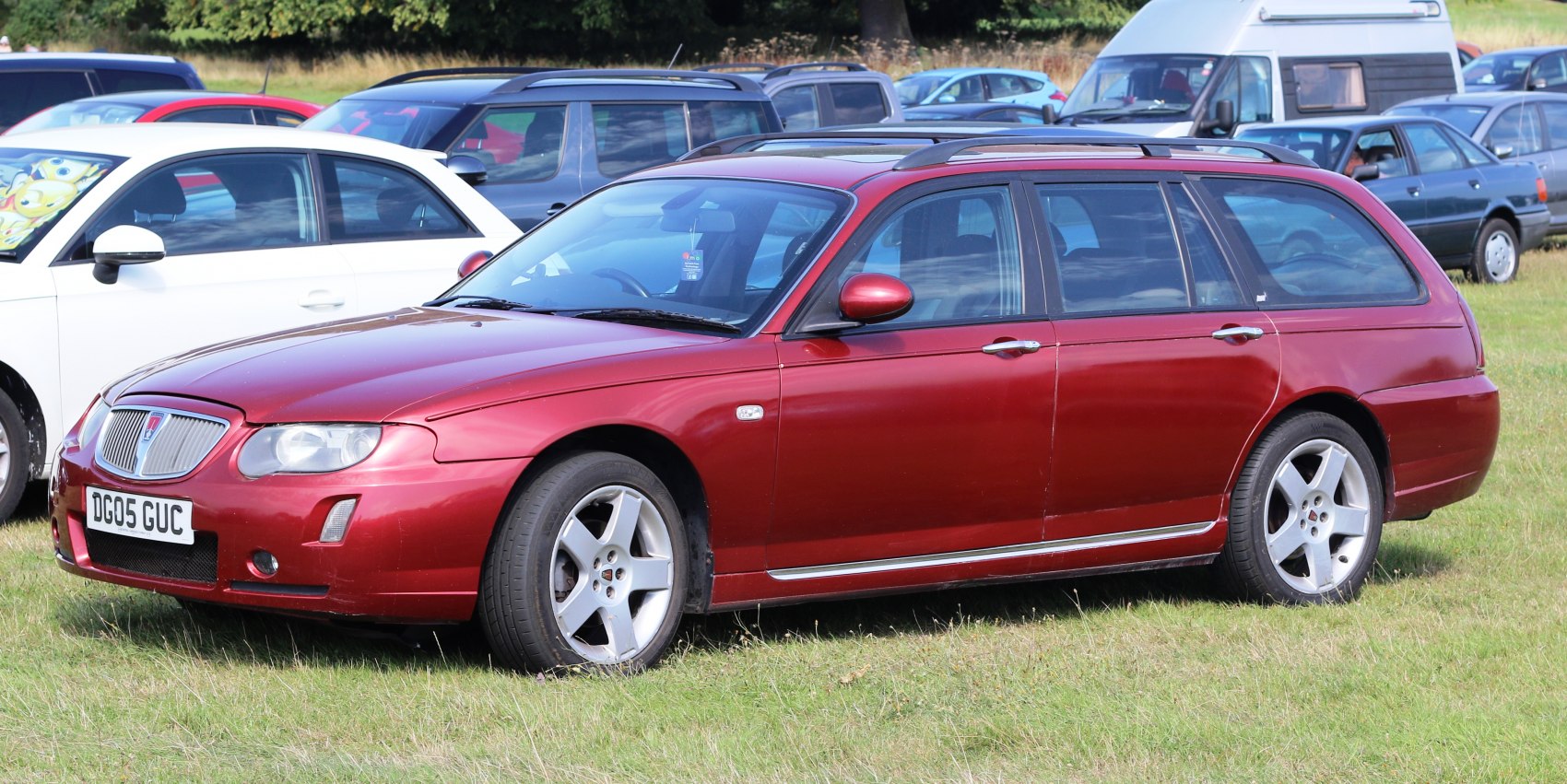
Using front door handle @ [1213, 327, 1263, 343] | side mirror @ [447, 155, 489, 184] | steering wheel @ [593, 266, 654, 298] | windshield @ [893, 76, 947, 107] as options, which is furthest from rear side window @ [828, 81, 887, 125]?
windshield @ [893, 76, 947, 107]

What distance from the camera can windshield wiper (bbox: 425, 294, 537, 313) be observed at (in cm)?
645

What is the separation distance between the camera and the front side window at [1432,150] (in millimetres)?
18155

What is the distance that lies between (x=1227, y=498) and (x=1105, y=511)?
55cm

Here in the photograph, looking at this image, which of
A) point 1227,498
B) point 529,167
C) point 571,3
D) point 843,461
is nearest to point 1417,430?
point 1227,498

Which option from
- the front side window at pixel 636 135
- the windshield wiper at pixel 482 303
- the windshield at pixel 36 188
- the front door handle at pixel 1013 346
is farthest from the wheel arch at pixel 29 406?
the front side window at pixel 636 135

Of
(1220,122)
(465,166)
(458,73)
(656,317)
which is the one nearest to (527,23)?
(1220,122)

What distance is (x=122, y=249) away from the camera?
7.62m

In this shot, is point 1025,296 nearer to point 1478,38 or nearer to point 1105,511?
point 1105,511

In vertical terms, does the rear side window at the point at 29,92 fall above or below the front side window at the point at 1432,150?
above

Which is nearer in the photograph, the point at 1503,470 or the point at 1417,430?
the point at 1417,430

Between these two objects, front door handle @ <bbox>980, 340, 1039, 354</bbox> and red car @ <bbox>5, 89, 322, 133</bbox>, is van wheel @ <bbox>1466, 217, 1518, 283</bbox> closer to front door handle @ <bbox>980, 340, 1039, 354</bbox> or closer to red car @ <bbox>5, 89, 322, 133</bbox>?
red car @ <bbox>5, 89, 322, 133</bbox>

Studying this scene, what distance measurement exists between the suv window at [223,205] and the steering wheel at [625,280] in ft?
8.23

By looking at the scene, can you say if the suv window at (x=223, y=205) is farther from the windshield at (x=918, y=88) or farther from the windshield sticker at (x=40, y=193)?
the windshield at (x=918, y=88)

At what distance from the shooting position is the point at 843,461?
5922 mm
